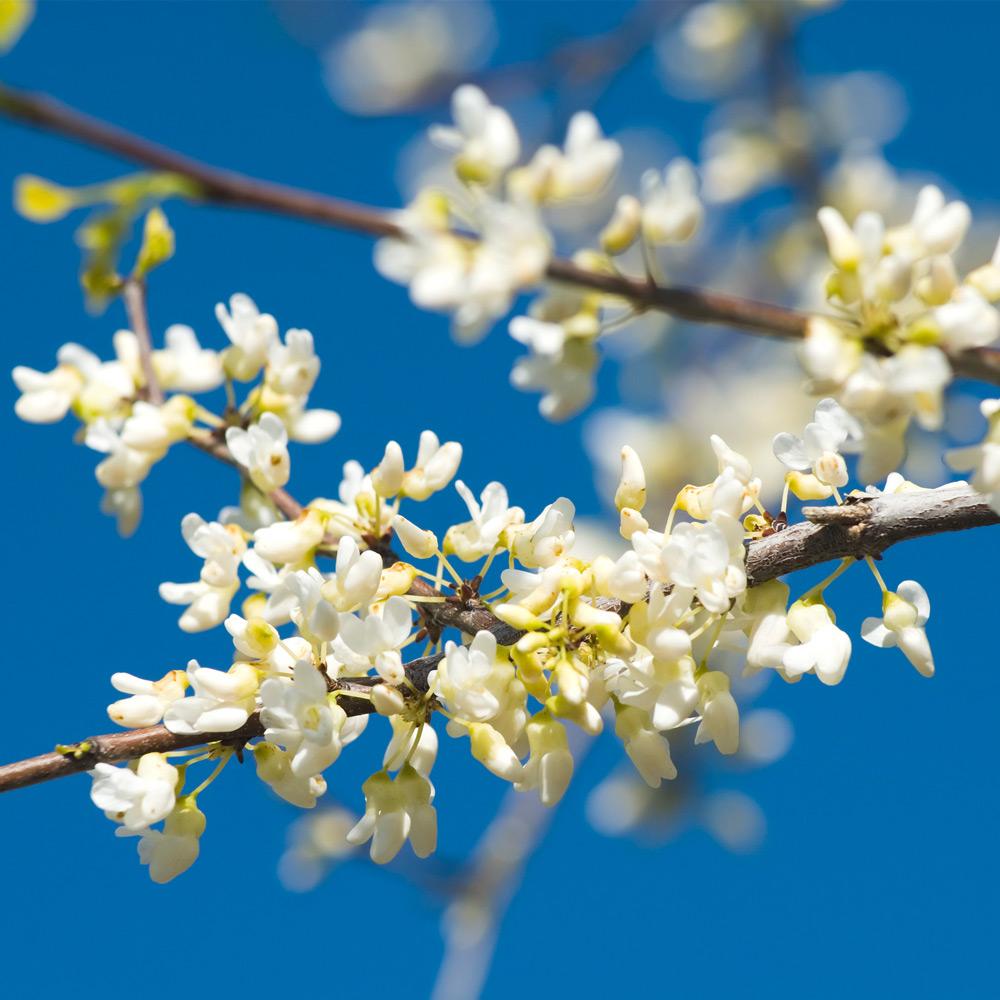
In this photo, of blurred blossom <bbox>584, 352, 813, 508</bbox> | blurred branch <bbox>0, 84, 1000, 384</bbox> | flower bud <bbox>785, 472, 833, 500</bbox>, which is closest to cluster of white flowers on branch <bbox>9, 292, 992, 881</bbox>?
flower bud <bbox>785, 472, 833, 500</bbox>

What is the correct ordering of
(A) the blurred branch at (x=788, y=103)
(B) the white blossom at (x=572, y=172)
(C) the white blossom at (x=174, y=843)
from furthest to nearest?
(A) the blurred branch at (x=788, y=103)
(B) the white blossom at (x=572, y=172)
(C) the white blossom at (x=174, y=843)

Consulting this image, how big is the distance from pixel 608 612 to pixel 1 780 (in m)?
0.81

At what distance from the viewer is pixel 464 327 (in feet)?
5.47

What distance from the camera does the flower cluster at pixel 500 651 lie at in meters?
1.65

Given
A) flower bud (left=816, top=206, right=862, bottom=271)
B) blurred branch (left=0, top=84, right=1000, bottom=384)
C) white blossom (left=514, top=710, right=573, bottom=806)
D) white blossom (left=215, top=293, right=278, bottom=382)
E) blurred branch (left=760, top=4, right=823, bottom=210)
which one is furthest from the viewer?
blurred branch (left=760, top=4, right=823, bottom=210)

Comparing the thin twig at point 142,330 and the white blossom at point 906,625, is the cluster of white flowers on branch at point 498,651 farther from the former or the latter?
the thin twig at point 142,330

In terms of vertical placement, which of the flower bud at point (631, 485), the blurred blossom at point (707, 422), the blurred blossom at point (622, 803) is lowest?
the flower bud at point (631, 485)

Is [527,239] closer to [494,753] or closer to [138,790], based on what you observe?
[494,753]

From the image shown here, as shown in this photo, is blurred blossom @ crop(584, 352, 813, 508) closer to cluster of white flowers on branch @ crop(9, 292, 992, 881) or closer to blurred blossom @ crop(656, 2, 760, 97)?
blurred blossom @ crop(656, 2, 760, 97)

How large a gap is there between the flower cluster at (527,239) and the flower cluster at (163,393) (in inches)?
21.6

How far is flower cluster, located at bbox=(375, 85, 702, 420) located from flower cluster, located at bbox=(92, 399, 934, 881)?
8.1 inches

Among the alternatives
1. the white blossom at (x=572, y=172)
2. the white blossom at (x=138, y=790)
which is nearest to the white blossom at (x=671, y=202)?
the white blossom at (x=572, y=172)

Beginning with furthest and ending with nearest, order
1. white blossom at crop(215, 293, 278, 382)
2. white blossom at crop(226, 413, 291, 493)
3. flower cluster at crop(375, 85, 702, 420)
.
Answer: white blossom at crop(215, 293, 278, 382) < white blossom at crop(226, 413, 291, 493) < flower cluster at crop(375, 85, 702, 420)

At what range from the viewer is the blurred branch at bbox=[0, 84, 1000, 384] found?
133 cm
